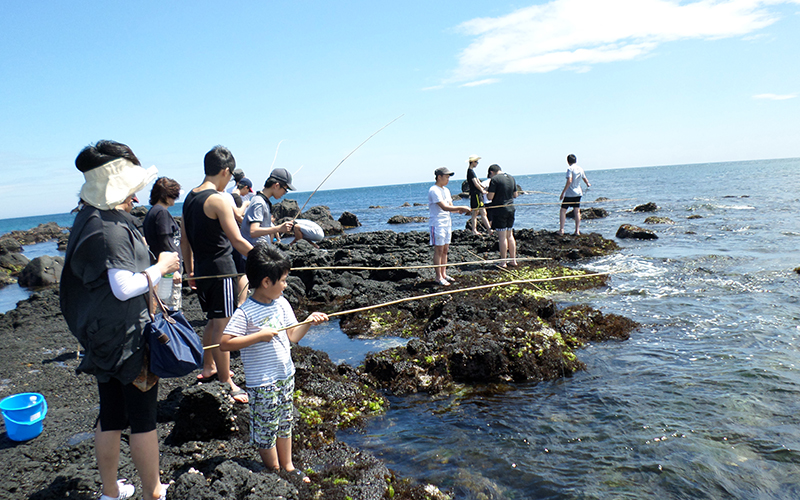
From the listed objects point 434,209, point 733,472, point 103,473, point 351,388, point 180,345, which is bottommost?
point 733,472

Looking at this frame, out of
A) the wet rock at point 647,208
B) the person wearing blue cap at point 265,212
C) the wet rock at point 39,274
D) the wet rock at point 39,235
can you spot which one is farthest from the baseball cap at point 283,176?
the wet rock at point 39,235

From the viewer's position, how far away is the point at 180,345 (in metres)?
2.61

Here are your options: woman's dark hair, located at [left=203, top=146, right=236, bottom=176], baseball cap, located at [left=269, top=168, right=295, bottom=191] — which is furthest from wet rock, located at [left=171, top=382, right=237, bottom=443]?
baseball cap, located at [left=269, top=168, right=295, bottom=191]

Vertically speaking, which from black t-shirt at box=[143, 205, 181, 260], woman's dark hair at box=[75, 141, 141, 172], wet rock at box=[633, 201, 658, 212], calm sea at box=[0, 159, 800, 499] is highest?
woman's dark hair at box=[75, 141, 141, 172]

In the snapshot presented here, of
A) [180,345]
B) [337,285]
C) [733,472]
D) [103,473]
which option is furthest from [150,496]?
[337,285]

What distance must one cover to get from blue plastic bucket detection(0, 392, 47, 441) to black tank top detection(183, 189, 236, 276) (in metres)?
1.61

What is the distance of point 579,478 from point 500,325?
2.71m

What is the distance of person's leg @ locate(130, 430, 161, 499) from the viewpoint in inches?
104

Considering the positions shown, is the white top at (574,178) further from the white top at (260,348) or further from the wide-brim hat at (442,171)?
the white top at (260,348)

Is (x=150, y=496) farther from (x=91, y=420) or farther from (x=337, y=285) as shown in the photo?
(x=337, y=285)

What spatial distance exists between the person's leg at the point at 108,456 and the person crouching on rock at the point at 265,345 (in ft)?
2.45

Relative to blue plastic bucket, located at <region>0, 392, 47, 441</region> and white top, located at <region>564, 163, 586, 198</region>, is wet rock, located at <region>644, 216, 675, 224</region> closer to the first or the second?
white top, located at <region>564, 163, 586, 198</region>

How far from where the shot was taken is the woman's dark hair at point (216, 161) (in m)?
4.13

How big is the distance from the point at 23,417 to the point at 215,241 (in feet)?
6.52
